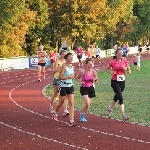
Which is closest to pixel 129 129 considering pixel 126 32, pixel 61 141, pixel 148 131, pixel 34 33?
pixel 148 131

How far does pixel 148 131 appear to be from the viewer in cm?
1208

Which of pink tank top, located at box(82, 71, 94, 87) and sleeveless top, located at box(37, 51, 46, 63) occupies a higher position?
sleeveless top, located at box(37, 51, 46, 63)

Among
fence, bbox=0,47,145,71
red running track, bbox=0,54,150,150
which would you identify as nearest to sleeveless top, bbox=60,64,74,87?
red running track, bbox=0,54,150,150

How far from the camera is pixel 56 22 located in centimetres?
5931

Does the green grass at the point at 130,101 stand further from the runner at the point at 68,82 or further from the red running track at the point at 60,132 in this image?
the runner at the point at 68,82

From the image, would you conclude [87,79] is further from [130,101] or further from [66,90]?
[130,101]

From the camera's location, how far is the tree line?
44.8m

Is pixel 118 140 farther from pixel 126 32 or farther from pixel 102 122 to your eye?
pixel 126 32

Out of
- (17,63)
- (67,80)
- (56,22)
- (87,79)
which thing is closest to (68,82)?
(67,80)

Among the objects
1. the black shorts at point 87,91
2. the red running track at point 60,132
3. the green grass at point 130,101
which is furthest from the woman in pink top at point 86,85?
the green grass at point 130,101

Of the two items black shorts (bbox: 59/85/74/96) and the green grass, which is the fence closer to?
the green grass

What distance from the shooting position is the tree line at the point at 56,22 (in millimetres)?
44844

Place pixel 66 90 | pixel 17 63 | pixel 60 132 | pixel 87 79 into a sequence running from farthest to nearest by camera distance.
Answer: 1. pixel 17 63
2. pixel 87 79
3. pixel 66 90
4. pixel 60 132

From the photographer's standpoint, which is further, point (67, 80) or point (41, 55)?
point (41, 55)
